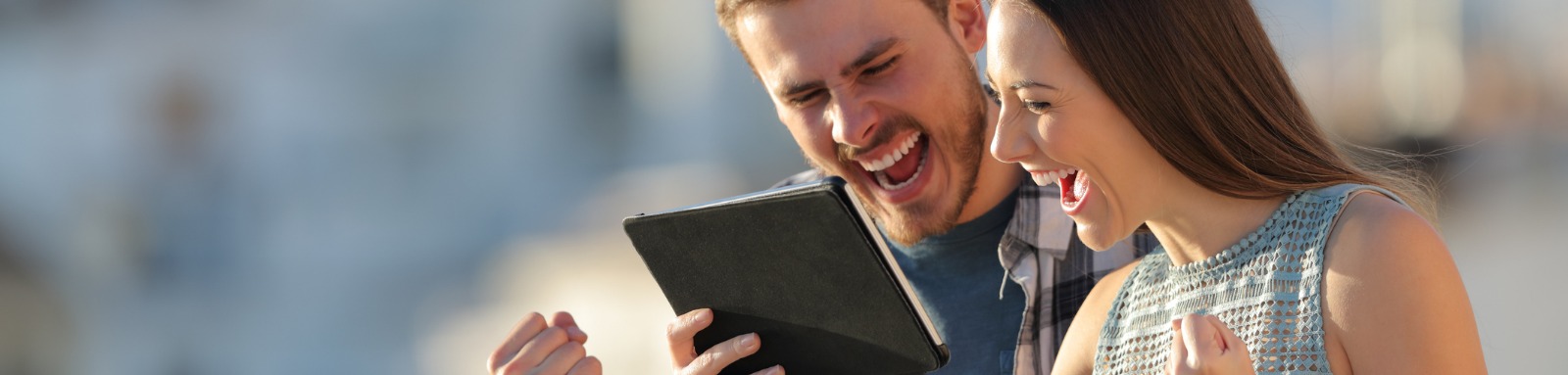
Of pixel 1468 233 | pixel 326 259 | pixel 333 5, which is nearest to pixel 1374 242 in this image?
pixel 1468 233

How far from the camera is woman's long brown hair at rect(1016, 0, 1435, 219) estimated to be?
1521 millimetres

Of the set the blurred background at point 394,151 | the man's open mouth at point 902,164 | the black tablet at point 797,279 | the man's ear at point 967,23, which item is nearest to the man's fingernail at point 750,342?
the black tablet at point 797,279

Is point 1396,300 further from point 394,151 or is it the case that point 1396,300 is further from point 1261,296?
point 394,151

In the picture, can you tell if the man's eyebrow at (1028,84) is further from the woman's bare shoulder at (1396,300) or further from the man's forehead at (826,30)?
the man's forehead at (826,30)

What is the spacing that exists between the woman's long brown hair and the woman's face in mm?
17

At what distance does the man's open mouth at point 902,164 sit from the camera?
2.43 meters

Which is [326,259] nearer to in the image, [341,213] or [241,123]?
[341,213]

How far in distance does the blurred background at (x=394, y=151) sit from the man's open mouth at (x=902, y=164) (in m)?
3.51

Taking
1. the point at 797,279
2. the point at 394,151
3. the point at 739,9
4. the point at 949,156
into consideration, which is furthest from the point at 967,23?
the point at 394,151

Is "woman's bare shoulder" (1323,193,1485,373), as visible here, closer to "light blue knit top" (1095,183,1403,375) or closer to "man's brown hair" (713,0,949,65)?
"light blue knit top" (1095,183,1403,375)

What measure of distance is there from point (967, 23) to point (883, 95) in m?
0.22

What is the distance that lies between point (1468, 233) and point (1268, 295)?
4.24m

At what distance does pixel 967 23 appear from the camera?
2.48 metres

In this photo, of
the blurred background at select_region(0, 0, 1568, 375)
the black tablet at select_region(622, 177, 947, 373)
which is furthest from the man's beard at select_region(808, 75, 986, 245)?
the blurred background at select_region(0, 0, 1568, 375)
